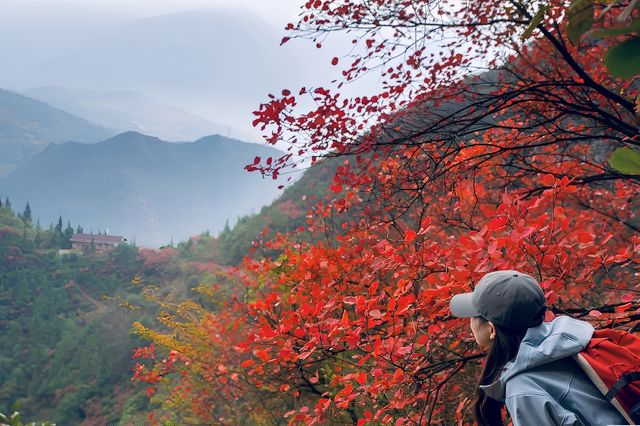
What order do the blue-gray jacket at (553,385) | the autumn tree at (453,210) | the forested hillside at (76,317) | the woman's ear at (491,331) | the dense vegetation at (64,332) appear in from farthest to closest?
the dense vegetation at (64,332), the forested hillside at (76,317), the autumn tree at (453,210), the woman's ear at (491,331), the blue-gray jacket at (553,385)

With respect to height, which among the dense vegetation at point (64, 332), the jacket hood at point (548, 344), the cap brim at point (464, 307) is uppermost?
the cap brim at point (464, 307)

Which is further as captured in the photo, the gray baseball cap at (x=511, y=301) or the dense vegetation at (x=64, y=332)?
the dense vegetation at (x=64, y=332)

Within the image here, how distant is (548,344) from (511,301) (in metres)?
0.18

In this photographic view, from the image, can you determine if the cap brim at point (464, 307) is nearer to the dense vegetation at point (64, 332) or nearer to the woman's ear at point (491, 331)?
Answer: the woman's ear at point (491, 331)

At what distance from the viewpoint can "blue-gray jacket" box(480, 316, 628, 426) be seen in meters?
1.37

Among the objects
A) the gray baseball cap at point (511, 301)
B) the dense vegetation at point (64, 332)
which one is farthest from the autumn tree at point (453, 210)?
the dense vegetation at point (64, 332)

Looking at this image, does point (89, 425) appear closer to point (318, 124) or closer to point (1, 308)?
point (1, 308)

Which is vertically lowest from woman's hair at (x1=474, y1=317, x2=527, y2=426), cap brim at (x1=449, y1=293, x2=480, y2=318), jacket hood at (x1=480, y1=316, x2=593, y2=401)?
woman's hair at (x1=474, y1=317, x2=527, y2=426)

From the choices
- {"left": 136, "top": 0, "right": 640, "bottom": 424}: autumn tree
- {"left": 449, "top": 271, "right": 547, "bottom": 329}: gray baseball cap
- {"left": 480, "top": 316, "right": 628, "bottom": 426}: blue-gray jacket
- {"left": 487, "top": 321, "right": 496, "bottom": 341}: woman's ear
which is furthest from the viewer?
{"left": 136, "top": 0, "right": 640, "bottom": 424}: autumn tree

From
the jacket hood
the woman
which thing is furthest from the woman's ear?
the jacket hood

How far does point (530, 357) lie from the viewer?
57.9 inches

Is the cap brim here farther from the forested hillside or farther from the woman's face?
the forested hillside

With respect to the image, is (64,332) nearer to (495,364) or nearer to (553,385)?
(495,364)

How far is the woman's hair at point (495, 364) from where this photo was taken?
5.37ft
